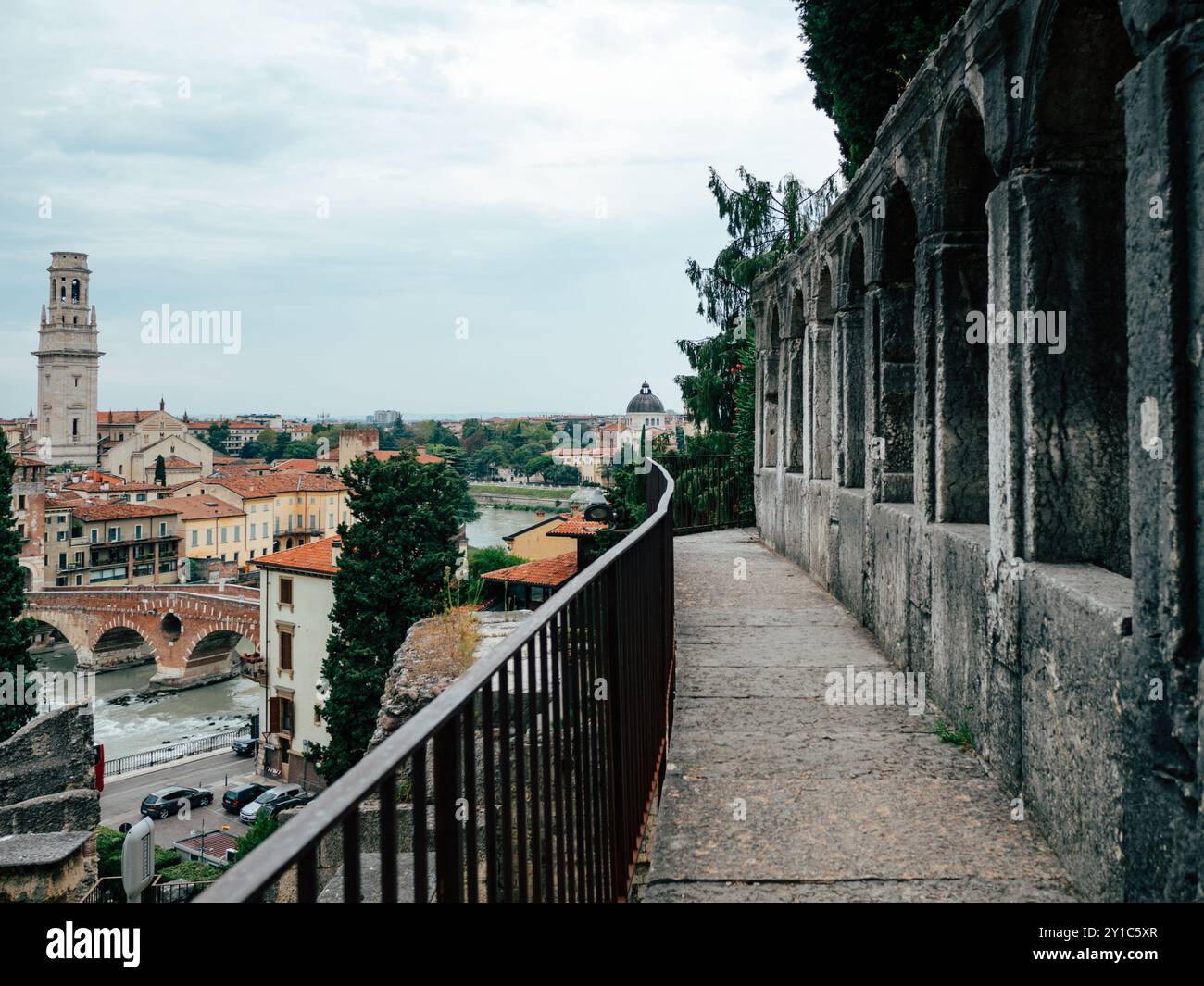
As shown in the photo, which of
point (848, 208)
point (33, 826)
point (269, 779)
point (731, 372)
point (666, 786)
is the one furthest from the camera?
point (269, 779)

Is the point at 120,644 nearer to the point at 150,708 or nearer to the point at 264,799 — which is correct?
the point at 150,708

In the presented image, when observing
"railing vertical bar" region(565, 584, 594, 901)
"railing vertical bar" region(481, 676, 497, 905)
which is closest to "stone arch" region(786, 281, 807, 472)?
"railing vertical bar" region(565, 584, 594, 901)

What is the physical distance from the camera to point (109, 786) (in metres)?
39.3

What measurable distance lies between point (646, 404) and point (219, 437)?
88729 millimetres

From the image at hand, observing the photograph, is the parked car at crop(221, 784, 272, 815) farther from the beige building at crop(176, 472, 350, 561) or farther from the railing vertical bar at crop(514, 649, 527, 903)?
the railing vertical bar at crop(514, 649, 527, 903)

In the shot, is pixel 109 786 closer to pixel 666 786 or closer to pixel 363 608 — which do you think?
pixel 363 608

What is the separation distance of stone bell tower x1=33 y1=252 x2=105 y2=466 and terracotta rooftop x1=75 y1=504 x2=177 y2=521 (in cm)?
3723

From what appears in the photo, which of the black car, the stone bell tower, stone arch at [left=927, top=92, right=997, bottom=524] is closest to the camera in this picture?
stone arch at [left=927, top=92, right=997, bottom=524]

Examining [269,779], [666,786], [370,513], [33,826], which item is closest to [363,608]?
[370,513]

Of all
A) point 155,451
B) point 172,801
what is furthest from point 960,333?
point 155,451

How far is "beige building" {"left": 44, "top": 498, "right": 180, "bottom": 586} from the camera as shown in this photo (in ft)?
211
